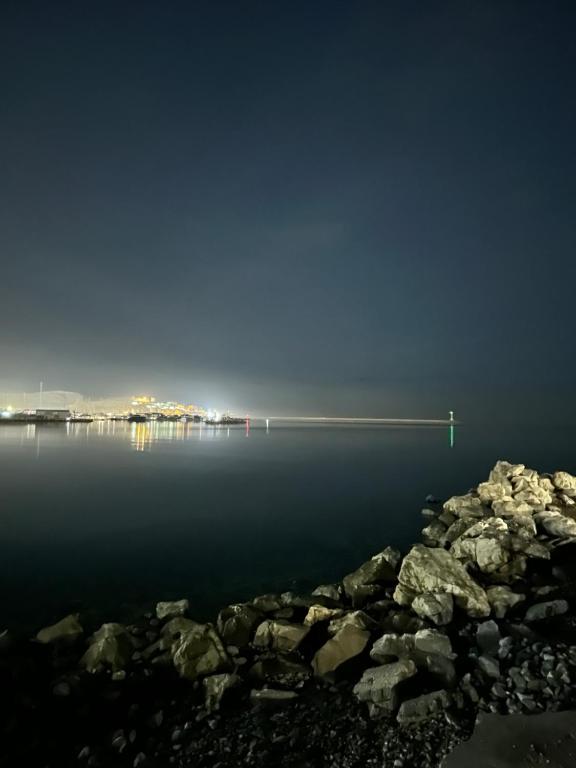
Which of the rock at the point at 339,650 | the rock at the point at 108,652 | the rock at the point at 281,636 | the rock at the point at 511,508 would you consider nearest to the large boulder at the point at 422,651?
the rock at the point at 339,650

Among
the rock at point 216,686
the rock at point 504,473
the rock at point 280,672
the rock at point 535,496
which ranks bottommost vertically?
the rock at point 280,672

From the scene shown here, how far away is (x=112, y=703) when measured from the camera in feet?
24.2

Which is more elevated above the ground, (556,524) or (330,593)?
(556,524)

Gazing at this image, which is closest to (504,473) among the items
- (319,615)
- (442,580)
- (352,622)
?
(442,580)

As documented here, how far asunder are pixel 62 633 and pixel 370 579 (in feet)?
27.0

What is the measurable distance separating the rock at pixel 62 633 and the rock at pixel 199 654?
8.89 ft

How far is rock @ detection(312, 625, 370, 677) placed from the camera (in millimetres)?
8109

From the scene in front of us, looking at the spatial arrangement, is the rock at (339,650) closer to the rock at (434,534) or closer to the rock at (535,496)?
the rock at (434,534)

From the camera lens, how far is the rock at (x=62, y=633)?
9352 millimetres

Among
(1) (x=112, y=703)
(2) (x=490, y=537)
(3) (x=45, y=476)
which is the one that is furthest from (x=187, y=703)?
(3) (x=45, y=476)

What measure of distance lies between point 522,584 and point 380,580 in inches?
175

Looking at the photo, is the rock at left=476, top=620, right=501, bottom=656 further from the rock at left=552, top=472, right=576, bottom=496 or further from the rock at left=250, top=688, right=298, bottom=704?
the rock at left=552, top=472, right=576, bottom=496

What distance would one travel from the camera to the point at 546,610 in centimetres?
1005

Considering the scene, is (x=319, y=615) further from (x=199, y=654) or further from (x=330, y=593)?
(x=199, y=654)
